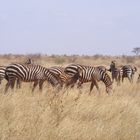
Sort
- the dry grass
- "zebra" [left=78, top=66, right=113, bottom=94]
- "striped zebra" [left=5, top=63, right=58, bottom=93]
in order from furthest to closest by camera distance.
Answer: "zebra" [left=78, top=66, right=113, bottom=94]
"striped zebra" [left=5, top=63, right=58, bottom=93]
the dry grass

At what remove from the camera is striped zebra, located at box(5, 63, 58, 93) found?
1683 cm

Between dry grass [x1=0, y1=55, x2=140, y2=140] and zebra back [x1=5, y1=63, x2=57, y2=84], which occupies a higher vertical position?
zebra back [x1=5, y1=63, x2=57, y2=84]

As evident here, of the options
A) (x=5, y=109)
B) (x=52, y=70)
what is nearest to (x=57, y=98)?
(x=5, y=109)

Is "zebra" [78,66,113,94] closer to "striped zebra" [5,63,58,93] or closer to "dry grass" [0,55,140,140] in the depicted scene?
"striped zebra" [5,63,58,93]

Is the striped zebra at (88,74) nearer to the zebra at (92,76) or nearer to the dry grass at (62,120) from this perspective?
the zebra at (92,76)

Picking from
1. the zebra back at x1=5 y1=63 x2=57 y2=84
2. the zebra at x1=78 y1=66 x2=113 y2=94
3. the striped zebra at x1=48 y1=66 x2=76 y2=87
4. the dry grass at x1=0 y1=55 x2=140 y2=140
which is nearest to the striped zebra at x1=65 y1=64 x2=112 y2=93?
the zebra at x1=78 y1=66 x2=113 y2=94

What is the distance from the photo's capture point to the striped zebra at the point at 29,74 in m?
16.8

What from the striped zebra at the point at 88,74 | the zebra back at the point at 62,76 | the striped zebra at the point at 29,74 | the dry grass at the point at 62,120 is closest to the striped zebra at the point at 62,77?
the zebra back at the point at 62,76

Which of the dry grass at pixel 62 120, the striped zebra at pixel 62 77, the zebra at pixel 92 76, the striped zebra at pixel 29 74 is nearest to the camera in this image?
the dry grass at pixel 62 120

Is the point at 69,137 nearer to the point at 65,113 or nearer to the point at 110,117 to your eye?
the point at 65,113

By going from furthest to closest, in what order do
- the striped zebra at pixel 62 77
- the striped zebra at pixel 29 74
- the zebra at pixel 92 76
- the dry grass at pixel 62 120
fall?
the zebra at pixel 92 76
the striped zebra at pixel 62 77
the striped zebra at pixel 29 74
the dry grass at pixel 62 120

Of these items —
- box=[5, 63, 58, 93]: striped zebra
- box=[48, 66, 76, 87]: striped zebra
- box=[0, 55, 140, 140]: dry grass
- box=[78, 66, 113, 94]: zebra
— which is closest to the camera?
box=[0, 55, 140, 140]: dry grass

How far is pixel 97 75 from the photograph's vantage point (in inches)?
755

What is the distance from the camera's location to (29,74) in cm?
1703
